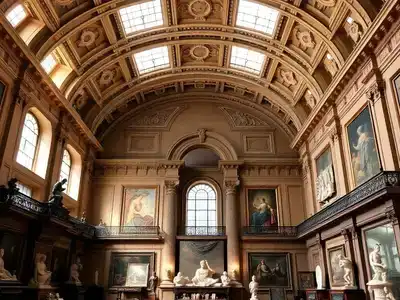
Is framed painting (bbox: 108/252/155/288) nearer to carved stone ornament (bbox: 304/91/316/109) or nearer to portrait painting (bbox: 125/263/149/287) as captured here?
portrait painting (bbox: 125/263/149/287)

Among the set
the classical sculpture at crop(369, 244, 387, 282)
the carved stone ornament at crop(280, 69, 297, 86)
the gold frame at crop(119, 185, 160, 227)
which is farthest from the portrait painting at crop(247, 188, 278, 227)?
the classical sculpture at crop(369, 244, 387, 282)

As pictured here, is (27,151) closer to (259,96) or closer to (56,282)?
(56,282)

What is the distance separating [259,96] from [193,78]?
4059mm

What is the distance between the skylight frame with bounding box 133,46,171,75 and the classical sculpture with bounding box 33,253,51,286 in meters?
10.9

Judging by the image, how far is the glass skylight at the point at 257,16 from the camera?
16297mm

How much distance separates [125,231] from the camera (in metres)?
19.4

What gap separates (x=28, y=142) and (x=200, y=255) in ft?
32.4

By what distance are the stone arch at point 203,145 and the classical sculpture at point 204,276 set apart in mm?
6136

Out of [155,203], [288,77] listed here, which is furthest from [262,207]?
[288,77]

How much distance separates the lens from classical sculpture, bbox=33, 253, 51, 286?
510 inches

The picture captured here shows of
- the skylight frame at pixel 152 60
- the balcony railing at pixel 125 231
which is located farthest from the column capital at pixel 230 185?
the skylight frame at pixel 152 60

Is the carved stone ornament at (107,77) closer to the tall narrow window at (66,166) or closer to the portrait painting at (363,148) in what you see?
the tall narrow window at (66,166)

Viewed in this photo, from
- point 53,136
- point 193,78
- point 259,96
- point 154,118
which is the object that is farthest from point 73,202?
point 259,96

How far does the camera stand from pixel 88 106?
2006cm
